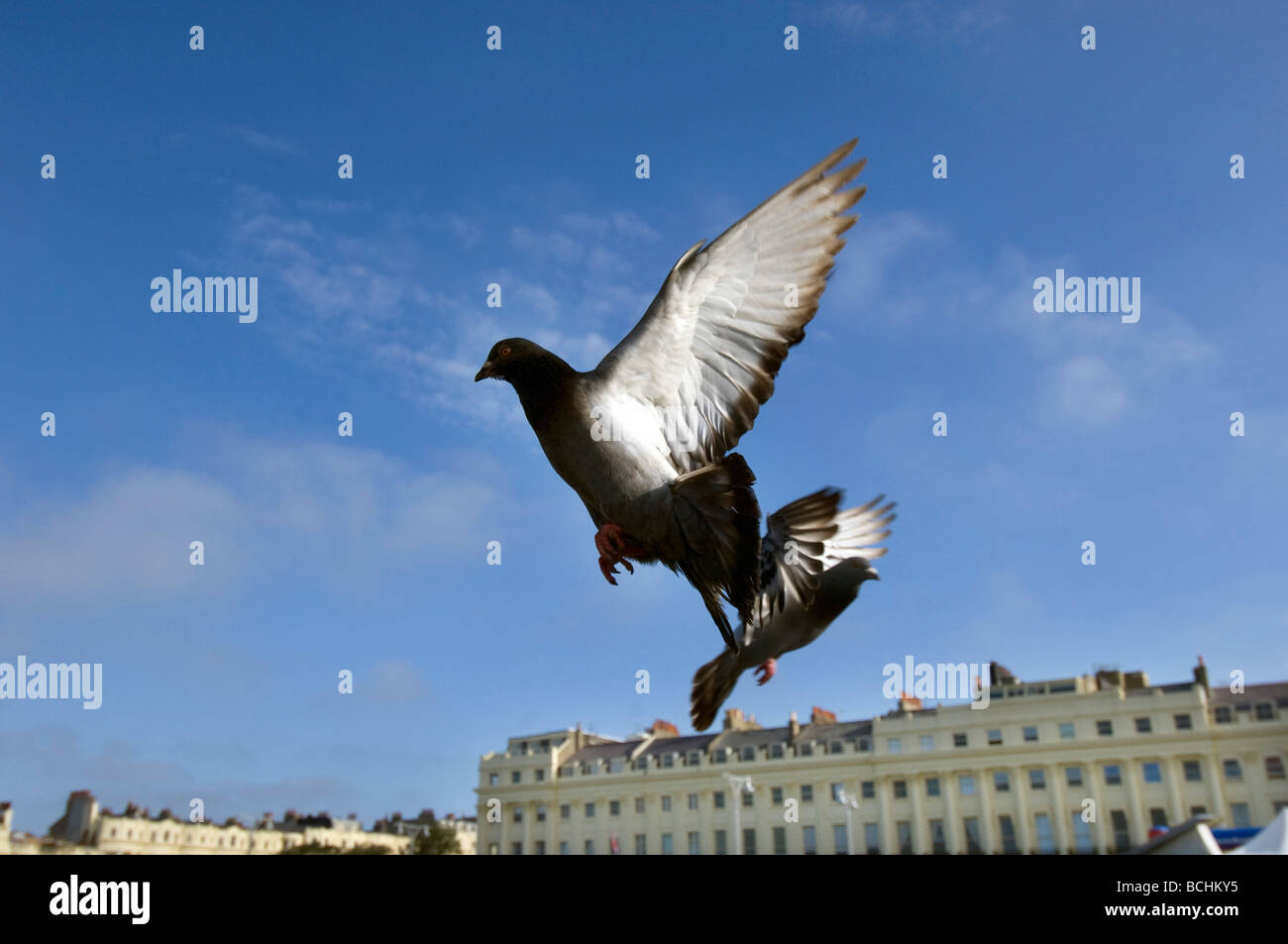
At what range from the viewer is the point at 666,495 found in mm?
2828

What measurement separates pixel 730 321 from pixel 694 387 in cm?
24

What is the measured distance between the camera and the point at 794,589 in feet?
10.7

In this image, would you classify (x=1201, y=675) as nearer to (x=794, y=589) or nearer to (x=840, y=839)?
(x=840, y=839)

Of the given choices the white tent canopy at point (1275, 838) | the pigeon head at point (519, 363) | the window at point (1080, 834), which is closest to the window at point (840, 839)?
the window at point (1080, 834)

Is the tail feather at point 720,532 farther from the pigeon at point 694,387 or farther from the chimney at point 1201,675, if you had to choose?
the chimney at point 1201,675

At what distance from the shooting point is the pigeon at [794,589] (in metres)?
3.24

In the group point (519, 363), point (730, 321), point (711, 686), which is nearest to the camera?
point (519, 363)

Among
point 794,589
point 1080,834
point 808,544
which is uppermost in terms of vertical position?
point 808,544

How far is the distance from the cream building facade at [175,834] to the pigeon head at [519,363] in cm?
2684

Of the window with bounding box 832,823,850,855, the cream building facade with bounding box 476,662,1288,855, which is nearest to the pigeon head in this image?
the cream building facade with bounding box 476,662,1288,855

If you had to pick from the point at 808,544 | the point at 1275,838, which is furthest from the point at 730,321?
the point at 1275,838

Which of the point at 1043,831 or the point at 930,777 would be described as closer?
the point at 1043,831
